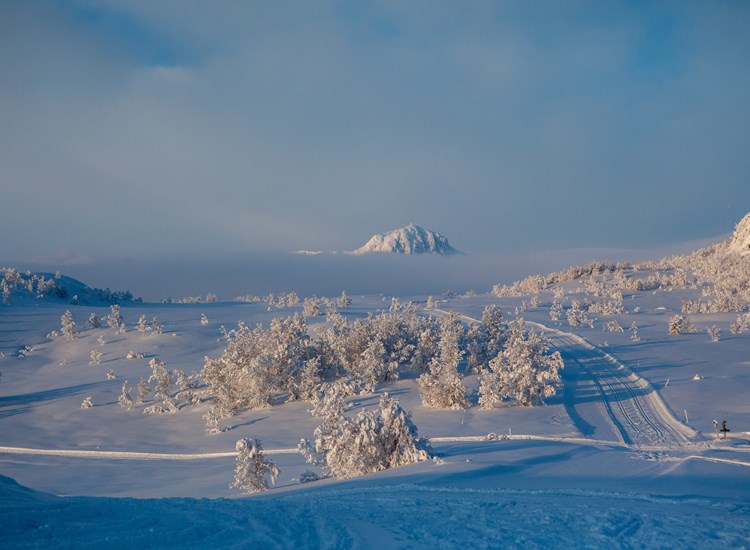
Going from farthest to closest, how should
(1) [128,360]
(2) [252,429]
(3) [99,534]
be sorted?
(1) [128,360]
(2) [252,429]
(3) [99,534]

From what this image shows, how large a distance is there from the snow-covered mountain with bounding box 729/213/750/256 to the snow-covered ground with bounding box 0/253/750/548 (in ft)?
94.3

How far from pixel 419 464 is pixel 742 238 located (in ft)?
206

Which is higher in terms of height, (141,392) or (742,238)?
(742,238)

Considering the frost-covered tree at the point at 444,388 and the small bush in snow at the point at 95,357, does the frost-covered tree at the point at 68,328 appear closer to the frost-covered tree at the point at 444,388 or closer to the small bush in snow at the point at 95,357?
the small bush in snow at the point at 95,357

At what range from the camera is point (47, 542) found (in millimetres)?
4160

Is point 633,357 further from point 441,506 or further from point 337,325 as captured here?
point 441,506

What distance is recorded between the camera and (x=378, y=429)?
32.1 feet

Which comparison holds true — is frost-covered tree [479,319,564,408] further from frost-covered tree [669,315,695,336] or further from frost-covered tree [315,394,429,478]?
frost-covered tree [669,315,695,336]

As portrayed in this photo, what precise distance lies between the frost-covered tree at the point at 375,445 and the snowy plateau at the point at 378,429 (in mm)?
40

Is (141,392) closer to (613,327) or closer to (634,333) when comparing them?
(634,333)

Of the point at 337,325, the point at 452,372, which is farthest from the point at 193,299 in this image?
the point at 452,372

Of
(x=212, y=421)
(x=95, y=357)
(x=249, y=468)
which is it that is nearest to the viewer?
(x=249, y=468)

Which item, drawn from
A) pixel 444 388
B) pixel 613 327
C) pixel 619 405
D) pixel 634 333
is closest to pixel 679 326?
pixel 634 333

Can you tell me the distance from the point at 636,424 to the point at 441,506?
11.0m
